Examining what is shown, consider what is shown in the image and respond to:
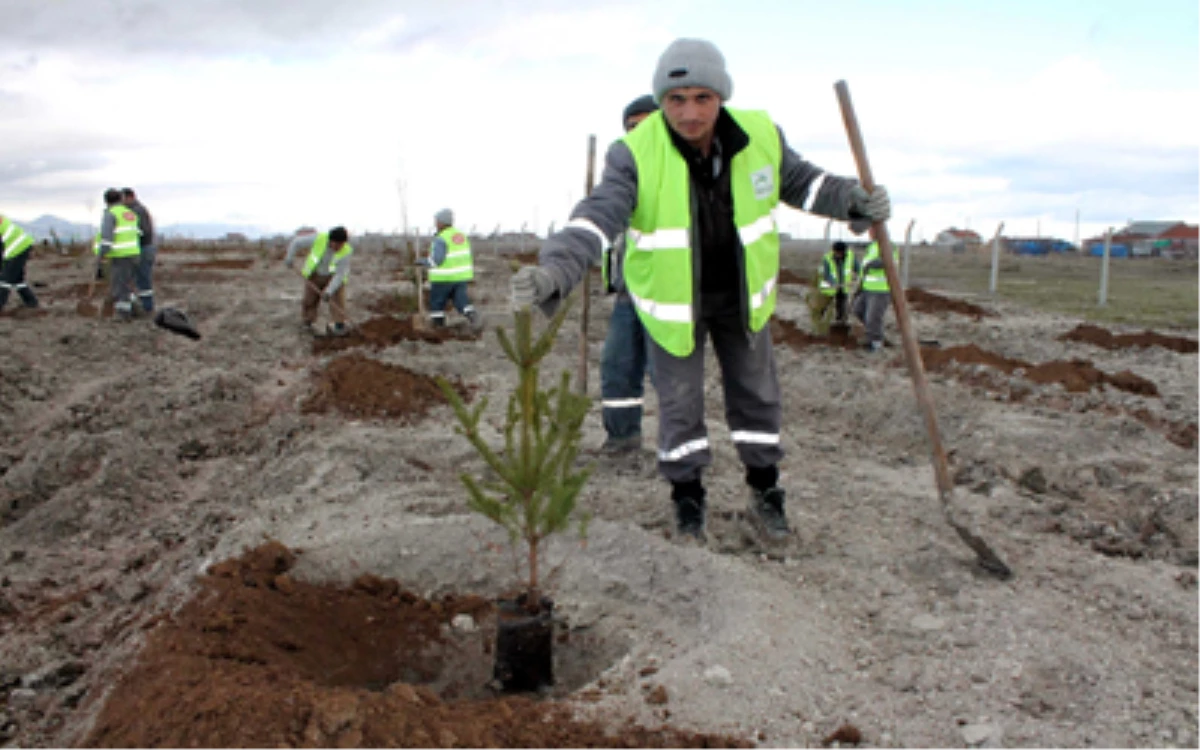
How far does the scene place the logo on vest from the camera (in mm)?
3508

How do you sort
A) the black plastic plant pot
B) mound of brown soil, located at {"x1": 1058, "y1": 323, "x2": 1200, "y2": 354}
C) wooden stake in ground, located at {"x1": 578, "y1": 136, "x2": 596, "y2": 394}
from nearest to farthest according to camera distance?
the black plastic plant pot → wooden stake in ground, located at {"x1": 578, "y1": 136, "x2": 596, "y2": 394} → mound of brown soil, located at {"x1": 1058, "y1": 323, "x2": 1200, "y2": 354}

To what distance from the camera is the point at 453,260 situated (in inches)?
467

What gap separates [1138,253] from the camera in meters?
57.2

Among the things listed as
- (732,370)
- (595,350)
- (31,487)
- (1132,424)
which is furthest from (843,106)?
(595,350)

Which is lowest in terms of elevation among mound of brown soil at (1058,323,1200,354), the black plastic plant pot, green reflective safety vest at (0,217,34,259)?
the black plastic plant pot

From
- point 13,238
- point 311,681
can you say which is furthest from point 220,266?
point 311,681

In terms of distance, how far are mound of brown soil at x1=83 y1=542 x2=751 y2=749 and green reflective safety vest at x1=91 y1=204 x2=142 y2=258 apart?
401 inches

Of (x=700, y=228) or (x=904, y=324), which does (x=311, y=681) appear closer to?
(x=700, y=228)

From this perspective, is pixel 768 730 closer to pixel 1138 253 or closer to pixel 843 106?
pixel 843 106

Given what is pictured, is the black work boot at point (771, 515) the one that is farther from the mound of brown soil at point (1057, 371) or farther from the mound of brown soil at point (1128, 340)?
the mound of brown soil at point (1128, 340)

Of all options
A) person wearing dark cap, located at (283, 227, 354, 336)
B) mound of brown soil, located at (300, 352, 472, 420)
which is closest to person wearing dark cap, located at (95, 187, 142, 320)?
person wearing dark cap, located at (283, 227, 354, 336)

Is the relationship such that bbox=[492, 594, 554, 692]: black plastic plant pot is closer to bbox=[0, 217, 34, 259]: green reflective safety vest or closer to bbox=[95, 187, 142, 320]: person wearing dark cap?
bbox=[95, 187, 142, 320]: person wearing dark cap

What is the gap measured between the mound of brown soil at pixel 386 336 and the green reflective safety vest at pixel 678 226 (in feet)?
24.8

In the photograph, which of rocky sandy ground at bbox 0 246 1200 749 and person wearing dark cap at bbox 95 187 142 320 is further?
person wearing dark cap at bbox 95 187 142 320
